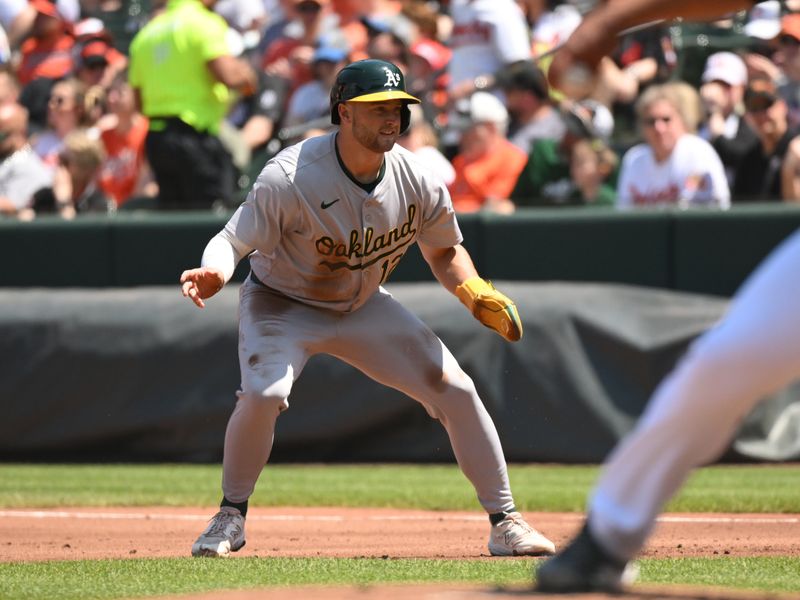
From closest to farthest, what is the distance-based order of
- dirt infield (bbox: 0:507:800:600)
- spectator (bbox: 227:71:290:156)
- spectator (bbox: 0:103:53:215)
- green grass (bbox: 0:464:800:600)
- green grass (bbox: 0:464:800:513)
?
green grass (bbox: 0:464:800:600) → dirt infield (bbox: 0:507:800:600) → green grass (bbox: 0:464:800:513) → spectator (bbox: 0:103:53:215) → spectator (bbox: 227:71:290:156)

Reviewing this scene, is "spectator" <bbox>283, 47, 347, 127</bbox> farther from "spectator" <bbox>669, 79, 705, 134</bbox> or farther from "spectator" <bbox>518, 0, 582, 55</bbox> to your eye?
"spectator" <bbox>669, 79, 705, 134</bbox>

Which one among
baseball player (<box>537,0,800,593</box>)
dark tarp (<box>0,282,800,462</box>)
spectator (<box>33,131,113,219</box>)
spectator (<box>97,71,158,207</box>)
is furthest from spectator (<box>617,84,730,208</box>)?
baseball player (<box>537,0,800,593</box>)

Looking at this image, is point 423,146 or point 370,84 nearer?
point 370,84

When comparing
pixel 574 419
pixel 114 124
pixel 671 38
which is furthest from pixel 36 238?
pixel 671 38

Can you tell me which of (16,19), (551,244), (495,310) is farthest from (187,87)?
(495,310)

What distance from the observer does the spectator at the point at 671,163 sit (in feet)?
35.6

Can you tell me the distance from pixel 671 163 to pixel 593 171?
78cm

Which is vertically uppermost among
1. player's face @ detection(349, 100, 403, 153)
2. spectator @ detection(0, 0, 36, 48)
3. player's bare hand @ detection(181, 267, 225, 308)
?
player's face @ detection(349, 100, 403, 153)

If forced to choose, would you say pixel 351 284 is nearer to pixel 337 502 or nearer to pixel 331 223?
pixel 331 223

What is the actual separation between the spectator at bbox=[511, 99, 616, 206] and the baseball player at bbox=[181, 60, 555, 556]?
5416mm

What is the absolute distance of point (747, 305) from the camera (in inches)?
137

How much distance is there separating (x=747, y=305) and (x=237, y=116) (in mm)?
10713

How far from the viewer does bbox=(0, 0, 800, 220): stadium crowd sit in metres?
11.3

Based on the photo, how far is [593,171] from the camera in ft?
38.0
